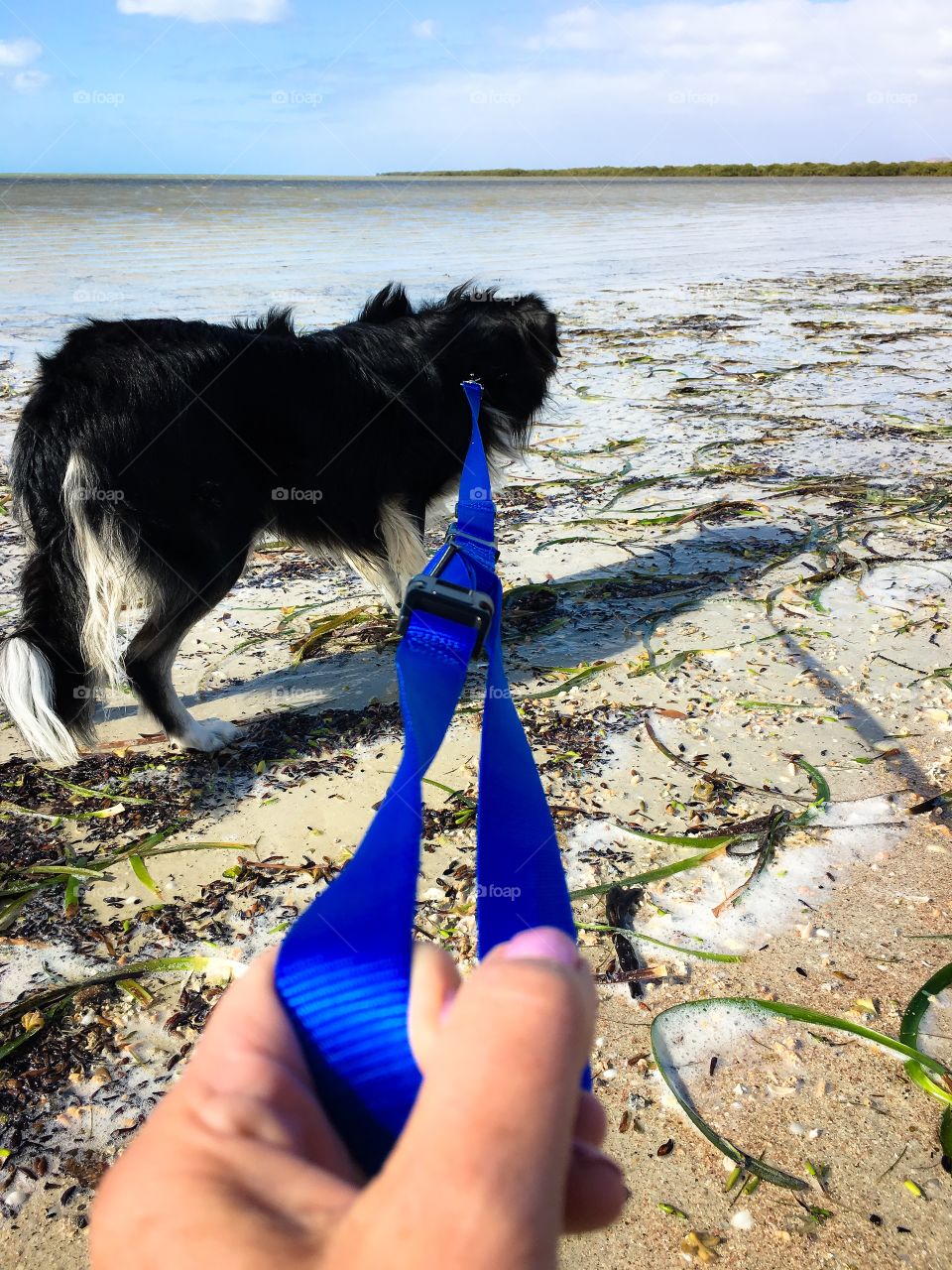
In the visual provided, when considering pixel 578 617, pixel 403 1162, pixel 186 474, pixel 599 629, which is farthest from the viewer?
pixel 578 617

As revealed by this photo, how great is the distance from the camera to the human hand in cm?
42

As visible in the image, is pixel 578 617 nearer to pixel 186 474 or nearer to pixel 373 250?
pixel 186 474

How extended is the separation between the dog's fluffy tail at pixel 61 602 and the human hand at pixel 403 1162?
242 centimetres

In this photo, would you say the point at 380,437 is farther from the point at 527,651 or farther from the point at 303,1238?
the point at 303,1238

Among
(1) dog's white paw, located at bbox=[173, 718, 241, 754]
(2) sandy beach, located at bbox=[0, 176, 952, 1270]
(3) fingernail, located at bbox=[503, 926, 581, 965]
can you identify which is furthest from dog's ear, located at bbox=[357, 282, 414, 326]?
(3) fingernail, located at bbox=[503, 926, 581, 965]

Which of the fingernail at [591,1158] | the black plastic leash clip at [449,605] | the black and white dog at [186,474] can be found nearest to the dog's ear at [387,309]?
the black and white dog at [186,474]

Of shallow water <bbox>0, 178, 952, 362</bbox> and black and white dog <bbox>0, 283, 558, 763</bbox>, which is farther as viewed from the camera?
shallow water <bbox>0, 178, 952, 362</bbox>

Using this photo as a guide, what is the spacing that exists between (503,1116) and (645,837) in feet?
6.89

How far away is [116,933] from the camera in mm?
2199

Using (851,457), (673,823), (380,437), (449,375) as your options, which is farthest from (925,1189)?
(851,457)

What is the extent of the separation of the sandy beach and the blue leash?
3.30 feet

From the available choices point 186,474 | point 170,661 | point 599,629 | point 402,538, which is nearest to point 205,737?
point 170,661

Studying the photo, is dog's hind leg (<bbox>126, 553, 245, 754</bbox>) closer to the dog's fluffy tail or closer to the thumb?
the dog's fluffy tail

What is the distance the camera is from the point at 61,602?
2727mm
